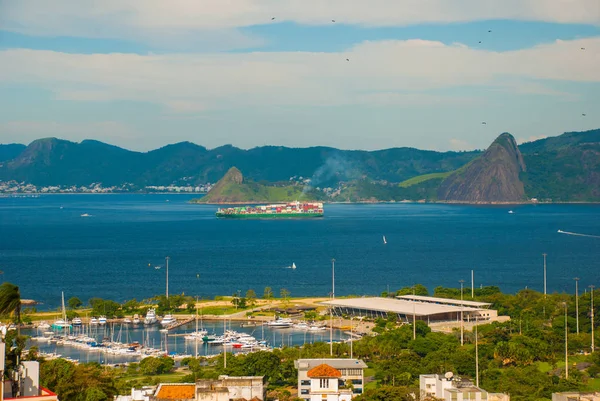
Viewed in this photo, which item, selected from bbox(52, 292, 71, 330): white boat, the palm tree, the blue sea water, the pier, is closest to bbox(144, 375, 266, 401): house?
the palm tree

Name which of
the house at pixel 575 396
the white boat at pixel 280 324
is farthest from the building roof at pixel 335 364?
the white boat at pixel 280 324

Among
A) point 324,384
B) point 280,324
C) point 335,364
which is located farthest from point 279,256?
point 324,384

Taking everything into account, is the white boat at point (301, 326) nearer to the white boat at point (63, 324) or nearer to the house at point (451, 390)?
the white boat at point (63, 324)

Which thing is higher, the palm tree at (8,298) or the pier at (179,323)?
the palm tree at (8,298)

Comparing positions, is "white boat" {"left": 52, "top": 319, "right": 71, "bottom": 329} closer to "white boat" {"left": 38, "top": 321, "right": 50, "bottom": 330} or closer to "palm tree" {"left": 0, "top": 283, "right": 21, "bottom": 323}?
"white boat" {"left": 38, "top": 321, "right": 50, "bottom": 330}

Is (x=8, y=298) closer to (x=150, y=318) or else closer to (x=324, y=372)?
(x=324, y=372)
